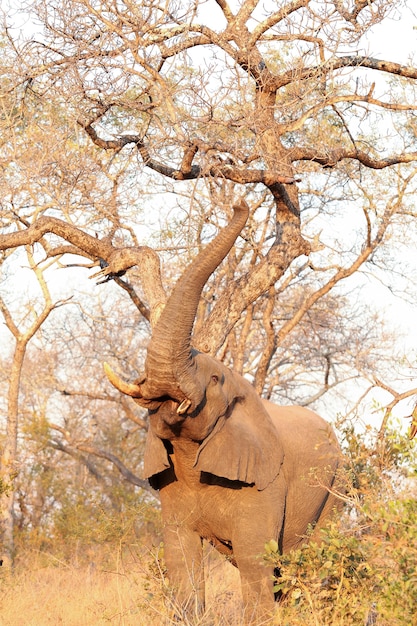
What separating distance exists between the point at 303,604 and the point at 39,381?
16.1 meters

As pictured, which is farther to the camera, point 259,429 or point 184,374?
point 259,429

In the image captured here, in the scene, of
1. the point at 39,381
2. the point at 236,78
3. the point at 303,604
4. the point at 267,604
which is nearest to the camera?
the point at 303,604

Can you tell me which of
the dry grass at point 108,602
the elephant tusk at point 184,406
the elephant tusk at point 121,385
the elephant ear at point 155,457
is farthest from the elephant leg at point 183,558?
the elephant tusk at point 121,385

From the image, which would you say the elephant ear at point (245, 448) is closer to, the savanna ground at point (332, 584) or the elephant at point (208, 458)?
the elephant at point (208, 458)

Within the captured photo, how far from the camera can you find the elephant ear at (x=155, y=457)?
6.42 metres

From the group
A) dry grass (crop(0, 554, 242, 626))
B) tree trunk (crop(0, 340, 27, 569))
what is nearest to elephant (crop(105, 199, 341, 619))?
dry grass (crop(0, 554, 242, 626))

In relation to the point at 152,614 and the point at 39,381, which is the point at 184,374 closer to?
the point at 152,614

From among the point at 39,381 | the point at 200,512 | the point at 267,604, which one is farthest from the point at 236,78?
the point at 39,381

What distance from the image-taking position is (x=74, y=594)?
28.7 feet

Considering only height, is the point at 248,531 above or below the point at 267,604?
above

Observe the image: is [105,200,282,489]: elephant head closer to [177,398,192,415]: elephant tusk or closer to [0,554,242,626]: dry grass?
[177,398,192,415]: elephant tusk

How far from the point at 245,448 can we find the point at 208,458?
348mm

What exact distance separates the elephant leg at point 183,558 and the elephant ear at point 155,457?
1.86ft

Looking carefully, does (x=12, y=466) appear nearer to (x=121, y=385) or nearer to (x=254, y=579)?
(x=254, y=579)
